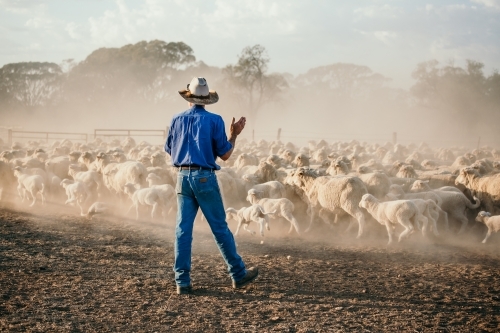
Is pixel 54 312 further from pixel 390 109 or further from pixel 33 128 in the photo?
pixel 390 109


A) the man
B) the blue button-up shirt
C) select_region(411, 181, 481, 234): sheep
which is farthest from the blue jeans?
select_region(411, 181, 481, 234): sheep

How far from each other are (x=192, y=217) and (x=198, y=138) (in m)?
0.89

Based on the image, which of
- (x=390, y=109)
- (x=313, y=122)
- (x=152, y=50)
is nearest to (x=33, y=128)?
(x=152, y=50)

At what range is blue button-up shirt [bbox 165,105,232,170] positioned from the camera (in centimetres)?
566

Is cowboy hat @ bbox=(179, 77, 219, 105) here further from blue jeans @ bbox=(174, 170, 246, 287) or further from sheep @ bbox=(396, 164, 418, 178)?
sheep @ bbox=(396, 164, 418, 178)

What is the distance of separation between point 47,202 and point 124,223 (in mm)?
3618

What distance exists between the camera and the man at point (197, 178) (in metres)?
5.65

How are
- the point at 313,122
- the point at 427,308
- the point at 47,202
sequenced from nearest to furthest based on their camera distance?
the point at 427,308 < the point at 47,202 < the point at 313,122

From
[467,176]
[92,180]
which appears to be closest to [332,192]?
[467,176]

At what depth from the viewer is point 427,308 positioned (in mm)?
5277

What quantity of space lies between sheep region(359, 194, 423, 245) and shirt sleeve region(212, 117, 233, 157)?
4079 millimetres

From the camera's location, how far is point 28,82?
60750 mm

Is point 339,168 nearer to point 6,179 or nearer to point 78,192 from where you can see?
point 78,192

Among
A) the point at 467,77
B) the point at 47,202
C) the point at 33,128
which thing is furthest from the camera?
the point at 33,128
